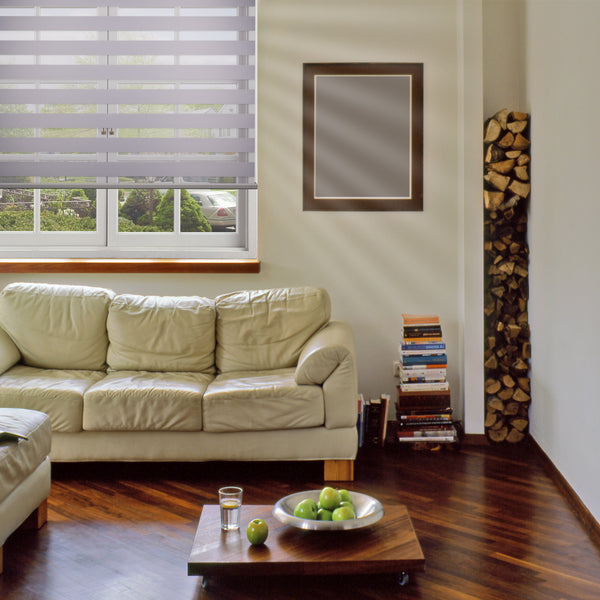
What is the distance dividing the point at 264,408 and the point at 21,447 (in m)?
1.18

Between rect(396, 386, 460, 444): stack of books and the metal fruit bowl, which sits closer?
the metal fruit bowl

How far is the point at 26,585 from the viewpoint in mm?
2551

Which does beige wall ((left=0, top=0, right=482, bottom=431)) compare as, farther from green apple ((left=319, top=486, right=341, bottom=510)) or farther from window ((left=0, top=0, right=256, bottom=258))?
green apple ((left=319, top=486, right=341, bottom=510))

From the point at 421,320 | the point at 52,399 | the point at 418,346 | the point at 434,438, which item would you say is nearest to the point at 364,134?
the point at 421,320

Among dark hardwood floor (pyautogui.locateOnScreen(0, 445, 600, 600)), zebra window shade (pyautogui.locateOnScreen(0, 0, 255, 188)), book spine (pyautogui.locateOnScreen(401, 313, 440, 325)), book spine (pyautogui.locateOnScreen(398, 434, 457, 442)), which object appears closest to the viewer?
dark hardwood floor (pyautogui.locateOnScreen(0, 445, 600, 600))

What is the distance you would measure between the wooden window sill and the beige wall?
0.24ft

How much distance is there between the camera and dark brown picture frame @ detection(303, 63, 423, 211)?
15.0 feet

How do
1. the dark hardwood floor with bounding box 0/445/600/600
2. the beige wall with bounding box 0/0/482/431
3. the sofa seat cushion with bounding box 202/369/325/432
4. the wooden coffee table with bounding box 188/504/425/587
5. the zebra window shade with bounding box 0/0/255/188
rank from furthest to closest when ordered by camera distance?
the zebra window shade with bounding box 0/0/255/188 → the beige wall with bounding box 0/0/482/431 → the sofa seat cushion with bounding box 202/369/325/432 → the dark hardwood floor with bounding box 0/445/600/600 → the wooden coffee table with bounding box 188/504/425/587

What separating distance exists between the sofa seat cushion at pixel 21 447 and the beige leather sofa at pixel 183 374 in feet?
2.08

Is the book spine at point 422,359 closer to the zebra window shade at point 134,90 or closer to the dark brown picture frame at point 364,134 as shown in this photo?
the dark brown picture frame at point 364,134

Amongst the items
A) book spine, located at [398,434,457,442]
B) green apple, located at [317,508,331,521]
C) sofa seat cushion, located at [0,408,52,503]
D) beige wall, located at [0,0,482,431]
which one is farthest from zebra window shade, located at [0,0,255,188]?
green apple, located at [317,508,331,521]

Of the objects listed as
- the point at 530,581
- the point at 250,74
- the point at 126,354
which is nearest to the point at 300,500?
the point at 530,581

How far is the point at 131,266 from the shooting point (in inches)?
181

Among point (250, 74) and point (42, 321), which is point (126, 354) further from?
point (250, 74)
